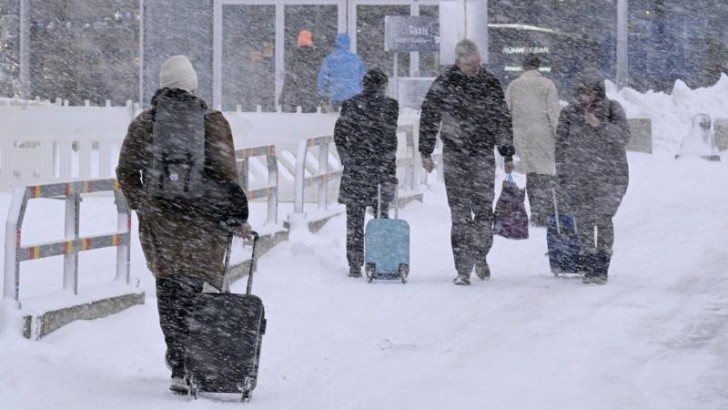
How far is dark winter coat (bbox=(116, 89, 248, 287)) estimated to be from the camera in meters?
7.91

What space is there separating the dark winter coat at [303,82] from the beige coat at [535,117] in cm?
803

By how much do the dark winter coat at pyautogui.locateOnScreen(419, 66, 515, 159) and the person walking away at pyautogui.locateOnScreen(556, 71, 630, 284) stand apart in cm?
57

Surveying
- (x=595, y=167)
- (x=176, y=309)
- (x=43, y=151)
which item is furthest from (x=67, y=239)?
(x=43, y=151)

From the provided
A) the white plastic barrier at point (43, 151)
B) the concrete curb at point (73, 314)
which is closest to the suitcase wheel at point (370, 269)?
the concrete curb at point (73, 314)

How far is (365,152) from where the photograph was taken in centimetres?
1287

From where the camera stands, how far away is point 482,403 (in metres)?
7.78

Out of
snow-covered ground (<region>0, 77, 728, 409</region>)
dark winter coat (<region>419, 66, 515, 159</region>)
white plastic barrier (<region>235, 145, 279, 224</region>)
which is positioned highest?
dark winter coat (<region>419, 66, 515, 159</region>)

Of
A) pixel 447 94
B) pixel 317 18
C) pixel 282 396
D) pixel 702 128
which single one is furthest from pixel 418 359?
pixel 317 18

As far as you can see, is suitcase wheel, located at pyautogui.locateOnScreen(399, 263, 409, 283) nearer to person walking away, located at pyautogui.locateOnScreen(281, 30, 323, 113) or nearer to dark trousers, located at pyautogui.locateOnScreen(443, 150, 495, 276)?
dark trousers, located at pyautogui.locateOnScreen(443, 150, 495, 276)

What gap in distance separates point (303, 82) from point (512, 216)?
43.4 ft

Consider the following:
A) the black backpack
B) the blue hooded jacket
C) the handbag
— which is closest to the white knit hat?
the black backpack

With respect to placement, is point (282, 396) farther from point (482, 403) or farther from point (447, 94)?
point (447, 94)

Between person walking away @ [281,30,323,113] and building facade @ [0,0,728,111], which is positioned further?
building facade @ [0,0,728,111]

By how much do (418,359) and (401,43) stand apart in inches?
578
